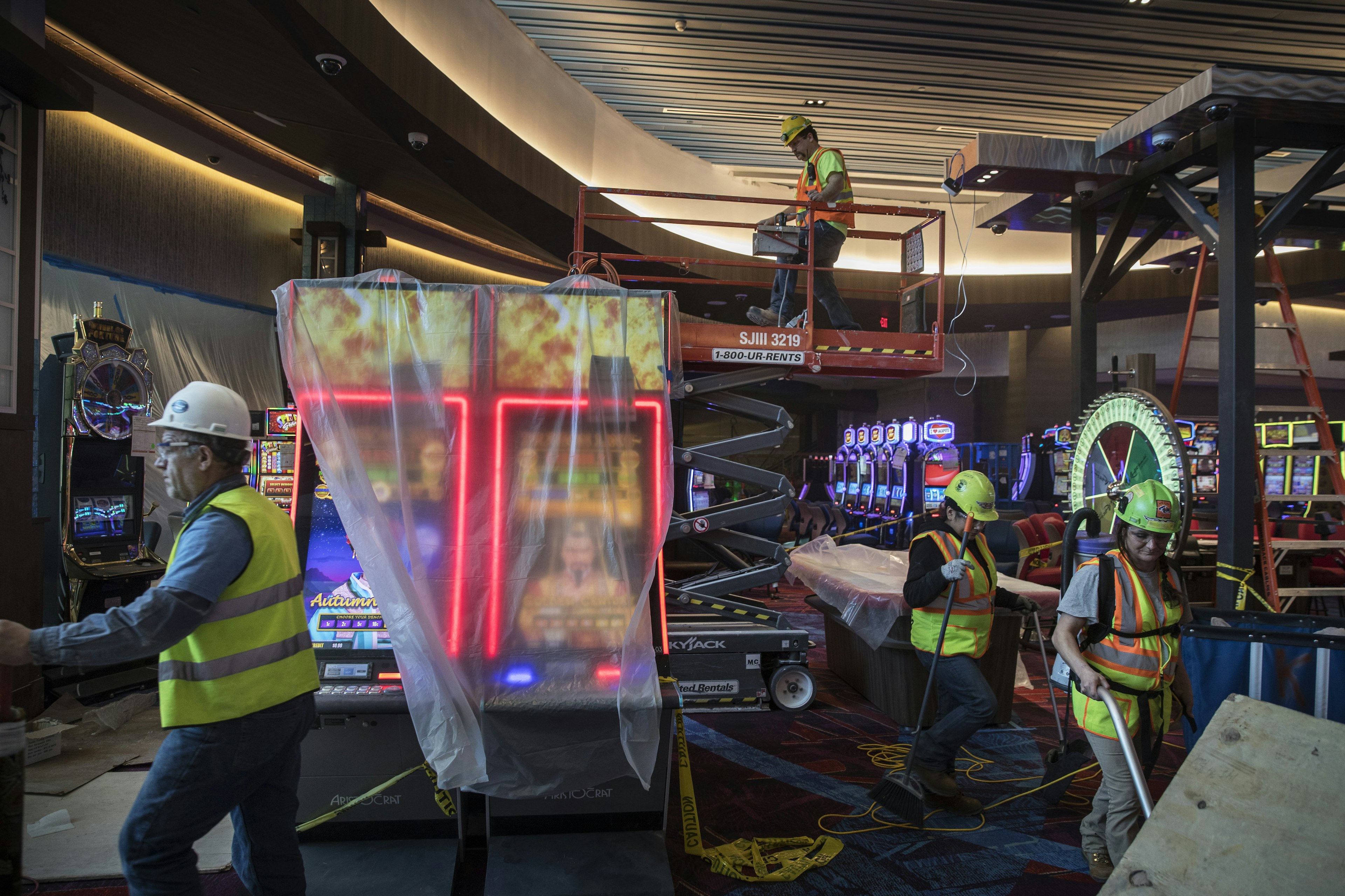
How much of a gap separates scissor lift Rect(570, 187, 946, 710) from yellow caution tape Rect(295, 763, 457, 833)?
2169 mm

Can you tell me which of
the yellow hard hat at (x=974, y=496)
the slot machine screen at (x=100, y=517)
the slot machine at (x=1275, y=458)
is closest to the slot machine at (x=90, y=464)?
the slot machine screen at (x=100, y=517)

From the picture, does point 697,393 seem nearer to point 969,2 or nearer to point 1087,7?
point 969,2

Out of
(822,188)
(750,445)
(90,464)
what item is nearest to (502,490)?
(750,445)

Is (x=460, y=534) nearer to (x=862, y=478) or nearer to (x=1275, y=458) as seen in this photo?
(x=1275, y=458)

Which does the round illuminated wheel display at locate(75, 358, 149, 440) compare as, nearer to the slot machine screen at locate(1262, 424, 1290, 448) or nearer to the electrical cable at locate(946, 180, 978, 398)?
the electrical cable at locate(946, 180, 978, 398)

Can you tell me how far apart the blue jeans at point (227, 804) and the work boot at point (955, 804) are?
9.57ft

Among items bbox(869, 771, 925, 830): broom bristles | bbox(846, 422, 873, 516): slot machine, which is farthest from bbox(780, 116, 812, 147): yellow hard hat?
bbox(846, 422, 873, 516): slot machine

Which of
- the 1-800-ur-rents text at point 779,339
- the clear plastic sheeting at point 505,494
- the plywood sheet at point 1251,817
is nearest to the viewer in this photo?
the plywood sheet at point 1251,817

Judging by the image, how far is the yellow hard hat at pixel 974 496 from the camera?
4.04 metres

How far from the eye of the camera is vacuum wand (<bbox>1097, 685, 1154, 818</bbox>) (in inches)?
104

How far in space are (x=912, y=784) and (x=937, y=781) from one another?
15 cm

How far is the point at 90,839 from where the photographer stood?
140 inches

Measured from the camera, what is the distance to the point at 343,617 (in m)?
3.31

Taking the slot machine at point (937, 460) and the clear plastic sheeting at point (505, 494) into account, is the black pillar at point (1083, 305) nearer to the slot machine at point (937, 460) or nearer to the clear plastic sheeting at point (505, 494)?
the clear plastic sheeting at point (505, 494)
